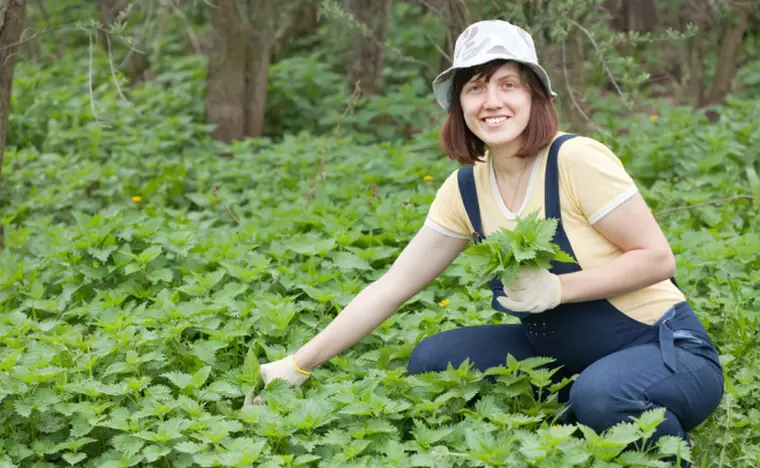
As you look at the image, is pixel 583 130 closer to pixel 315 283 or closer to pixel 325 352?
pixel 315 283

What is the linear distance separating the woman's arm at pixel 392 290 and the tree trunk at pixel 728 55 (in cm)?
505

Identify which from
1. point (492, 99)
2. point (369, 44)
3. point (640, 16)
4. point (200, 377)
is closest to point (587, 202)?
point (492, 99)

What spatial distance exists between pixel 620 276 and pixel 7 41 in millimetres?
2846

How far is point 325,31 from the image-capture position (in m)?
8.91

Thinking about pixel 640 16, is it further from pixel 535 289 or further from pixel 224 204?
pixel 535 289

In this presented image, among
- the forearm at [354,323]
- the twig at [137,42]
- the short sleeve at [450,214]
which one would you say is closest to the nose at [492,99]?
the short sleeve at [450,214]

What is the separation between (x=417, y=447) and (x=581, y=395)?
0.49 meters

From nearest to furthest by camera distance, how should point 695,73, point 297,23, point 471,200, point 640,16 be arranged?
point 471,200, point 695,73, point 297,23, point 640,16

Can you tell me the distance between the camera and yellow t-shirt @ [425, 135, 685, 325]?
283 cm

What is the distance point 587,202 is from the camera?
9.35 feet

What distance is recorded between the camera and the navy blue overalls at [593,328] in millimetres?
2918

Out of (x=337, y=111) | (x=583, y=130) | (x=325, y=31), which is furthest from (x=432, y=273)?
(x=325, y=31)

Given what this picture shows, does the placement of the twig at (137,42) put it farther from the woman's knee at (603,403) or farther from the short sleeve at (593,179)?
the woman's knee at (603,403)

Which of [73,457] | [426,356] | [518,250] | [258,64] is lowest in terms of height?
[73,457]
